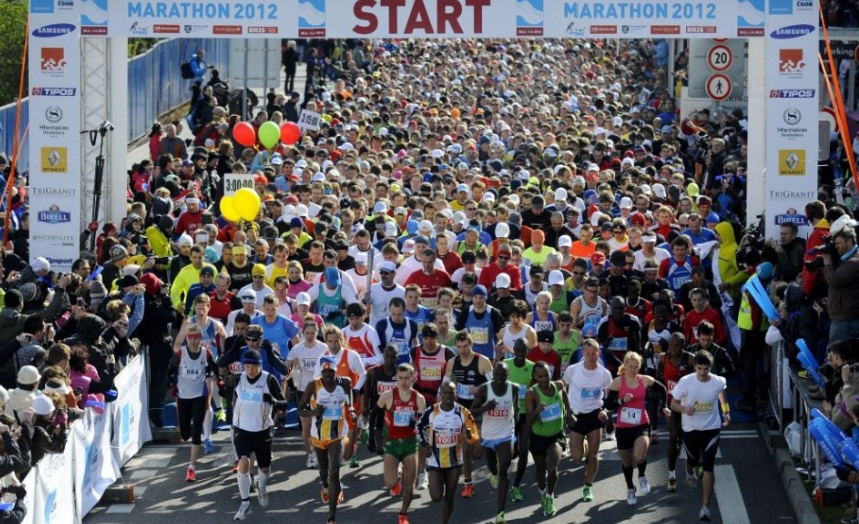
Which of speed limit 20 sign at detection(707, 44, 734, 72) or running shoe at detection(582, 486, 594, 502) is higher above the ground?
speed limit 20 sign at detection(707, 44, 734, 72)

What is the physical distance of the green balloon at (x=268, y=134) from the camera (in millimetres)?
29156

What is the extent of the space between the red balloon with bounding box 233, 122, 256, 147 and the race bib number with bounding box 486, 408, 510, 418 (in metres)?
14.5

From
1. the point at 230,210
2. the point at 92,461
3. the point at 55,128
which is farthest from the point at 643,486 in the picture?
the point at 55,128

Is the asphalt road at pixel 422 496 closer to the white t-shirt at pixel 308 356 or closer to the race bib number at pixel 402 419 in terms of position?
the race bib number at pixel 402 419

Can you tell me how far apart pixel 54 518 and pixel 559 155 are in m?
15.8

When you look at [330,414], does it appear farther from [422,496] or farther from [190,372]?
[190,372]

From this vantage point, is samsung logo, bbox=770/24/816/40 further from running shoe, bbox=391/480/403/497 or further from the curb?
running shoe, bbox=391/480/403/497

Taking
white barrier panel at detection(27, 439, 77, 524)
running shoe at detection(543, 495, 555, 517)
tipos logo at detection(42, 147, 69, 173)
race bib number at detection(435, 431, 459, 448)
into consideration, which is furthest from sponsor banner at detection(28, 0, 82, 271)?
running shoe at detection(543, 495, 555, 517)

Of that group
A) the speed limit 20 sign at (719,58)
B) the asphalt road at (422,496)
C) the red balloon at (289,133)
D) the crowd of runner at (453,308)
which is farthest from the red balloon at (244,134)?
the asphalt road at (422,496)

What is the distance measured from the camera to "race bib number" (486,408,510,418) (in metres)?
15.6

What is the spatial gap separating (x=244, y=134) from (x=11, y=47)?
330 inches

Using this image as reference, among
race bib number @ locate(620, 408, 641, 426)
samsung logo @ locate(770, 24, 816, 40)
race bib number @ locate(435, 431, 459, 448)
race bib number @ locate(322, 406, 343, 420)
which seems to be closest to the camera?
Answer: race bib number @ locate(435, 431, 459, 448)

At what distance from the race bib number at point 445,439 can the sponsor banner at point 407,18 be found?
280 inches

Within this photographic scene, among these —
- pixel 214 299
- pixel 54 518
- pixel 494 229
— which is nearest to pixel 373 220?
pixel 494 229
